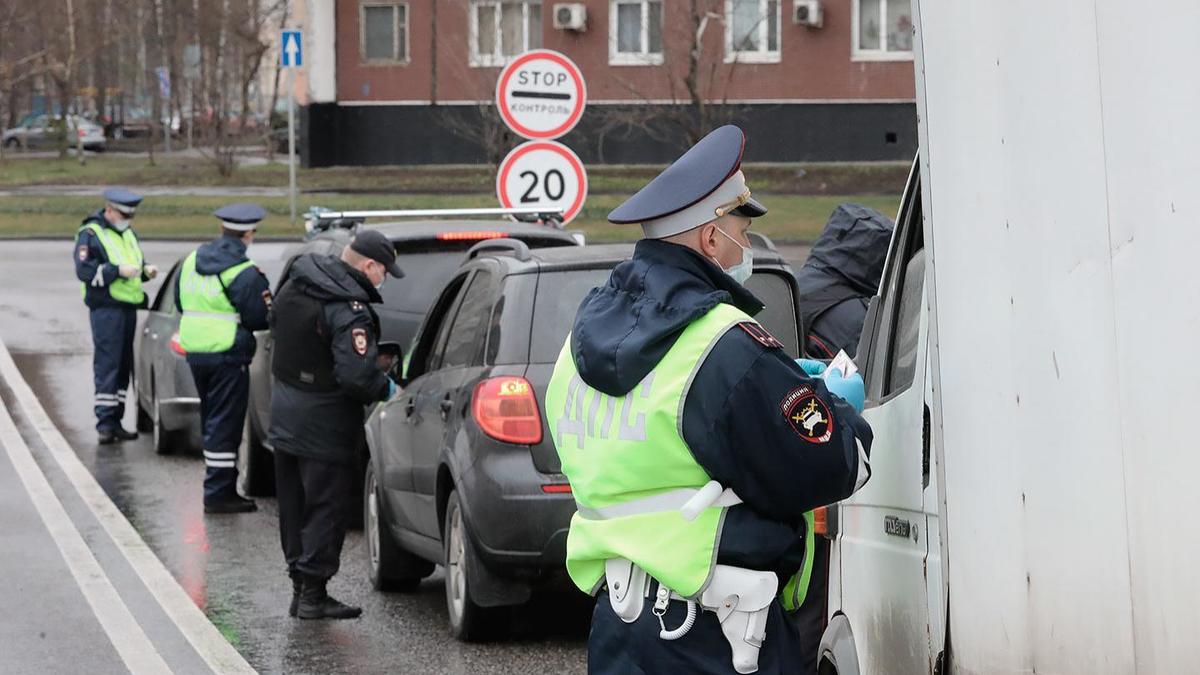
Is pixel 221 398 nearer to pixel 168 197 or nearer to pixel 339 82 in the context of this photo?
pixel 168 197

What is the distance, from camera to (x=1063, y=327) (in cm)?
302

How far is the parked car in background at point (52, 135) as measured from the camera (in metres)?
73.1

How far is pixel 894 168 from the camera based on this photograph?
4072 cm

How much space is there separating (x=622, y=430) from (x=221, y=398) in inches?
326

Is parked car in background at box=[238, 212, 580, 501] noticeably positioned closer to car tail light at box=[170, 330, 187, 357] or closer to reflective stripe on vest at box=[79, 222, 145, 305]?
car tail light at box=[170, 330, 187, 357]

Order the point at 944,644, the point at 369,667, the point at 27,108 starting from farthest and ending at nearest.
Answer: the point at 27,108
the point at 369,667
the point at 944,644

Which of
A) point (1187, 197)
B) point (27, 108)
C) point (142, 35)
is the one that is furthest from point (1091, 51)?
point (27, 108)

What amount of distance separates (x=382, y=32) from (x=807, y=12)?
11448 millimetres

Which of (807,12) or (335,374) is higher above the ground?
(807,12)

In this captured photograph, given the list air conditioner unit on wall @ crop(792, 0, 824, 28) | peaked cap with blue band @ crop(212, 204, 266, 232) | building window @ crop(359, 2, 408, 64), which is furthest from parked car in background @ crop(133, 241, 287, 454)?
building window @ crop(359, 2, 408, 64)

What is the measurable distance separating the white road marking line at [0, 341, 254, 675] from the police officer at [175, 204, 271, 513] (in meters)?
0.68

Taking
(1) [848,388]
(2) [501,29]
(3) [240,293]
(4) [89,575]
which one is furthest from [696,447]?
(2) [501,29]

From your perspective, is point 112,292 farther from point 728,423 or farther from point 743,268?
point 728,423

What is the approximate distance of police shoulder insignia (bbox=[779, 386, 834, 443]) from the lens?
3.57m
